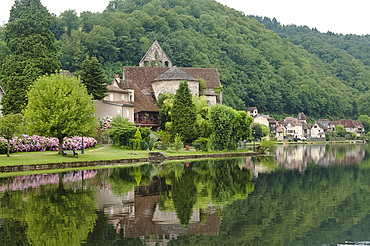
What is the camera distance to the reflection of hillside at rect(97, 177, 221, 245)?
16266mm

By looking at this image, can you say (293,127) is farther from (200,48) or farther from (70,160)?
(70,160)

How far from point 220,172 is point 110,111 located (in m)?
36.2

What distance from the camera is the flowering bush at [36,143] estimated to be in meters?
45.2

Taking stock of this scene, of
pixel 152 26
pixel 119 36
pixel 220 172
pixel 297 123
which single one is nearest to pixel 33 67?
pixel 220 172

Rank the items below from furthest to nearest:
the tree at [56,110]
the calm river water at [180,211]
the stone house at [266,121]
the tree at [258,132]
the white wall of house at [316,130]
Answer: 1. the white wall of house at [316,130]
2. the stone house at [266,121]
3. the tree at [258,132]
4. the tree at [56,110]
5. the calm river water at [180,211]

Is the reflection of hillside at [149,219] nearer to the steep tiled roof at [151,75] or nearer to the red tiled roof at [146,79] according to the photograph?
the red tiled roof at [146,79]

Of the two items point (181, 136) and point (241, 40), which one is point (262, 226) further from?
point (241, 40)

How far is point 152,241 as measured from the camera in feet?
50.4

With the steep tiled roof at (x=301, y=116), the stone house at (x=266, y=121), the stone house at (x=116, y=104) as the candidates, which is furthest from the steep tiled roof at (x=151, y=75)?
the steep tiled roof at (x=301, y=116)

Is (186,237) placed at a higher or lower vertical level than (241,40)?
lower

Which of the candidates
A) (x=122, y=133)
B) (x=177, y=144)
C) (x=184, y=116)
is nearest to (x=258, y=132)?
(x=184, y=116)

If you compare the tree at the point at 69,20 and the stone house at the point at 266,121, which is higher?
the tree at the point at 69,20

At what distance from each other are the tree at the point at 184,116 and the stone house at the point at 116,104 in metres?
8.07

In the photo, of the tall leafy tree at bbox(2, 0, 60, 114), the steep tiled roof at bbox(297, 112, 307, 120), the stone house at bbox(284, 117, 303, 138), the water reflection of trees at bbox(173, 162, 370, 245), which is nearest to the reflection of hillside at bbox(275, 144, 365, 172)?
the water reflection of trees at bbox(173, 162, 370, 245)
